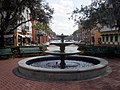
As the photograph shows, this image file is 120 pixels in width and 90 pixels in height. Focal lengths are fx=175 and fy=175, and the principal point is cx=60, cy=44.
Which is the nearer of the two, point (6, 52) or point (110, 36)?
point (6, 52)

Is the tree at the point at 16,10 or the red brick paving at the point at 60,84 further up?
the tree at the point at 16,10

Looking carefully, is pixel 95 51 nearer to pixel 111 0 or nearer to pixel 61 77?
pixel 111 0

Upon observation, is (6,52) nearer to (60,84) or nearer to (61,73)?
(61,73)

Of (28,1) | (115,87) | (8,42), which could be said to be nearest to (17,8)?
(28,1)

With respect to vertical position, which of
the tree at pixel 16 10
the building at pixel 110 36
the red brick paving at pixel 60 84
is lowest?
the red brick paving at pixel 60 84

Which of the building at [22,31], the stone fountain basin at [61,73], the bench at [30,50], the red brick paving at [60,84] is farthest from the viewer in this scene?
the building at [22,31]

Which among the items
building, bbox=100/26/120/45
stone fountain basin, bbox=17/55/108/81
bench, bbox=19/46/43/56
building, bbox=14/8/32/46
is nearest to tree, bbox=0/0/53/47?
building, bbox=14/8/32/46

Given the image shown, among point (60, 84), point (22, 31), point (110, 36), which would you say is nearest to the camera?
point (60, 84)

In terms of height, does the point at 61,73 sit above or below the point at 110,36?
below

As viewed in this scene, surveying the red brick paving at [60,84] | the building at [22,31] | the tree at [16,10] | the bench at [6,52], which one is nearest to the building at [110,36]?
the building at [22,31]

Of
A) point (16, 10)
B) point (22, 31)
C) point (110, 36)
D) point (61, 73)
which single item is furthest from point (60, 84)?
point (110, 36)

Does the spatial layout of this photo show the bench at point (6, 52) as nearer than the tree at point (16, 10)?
Yes

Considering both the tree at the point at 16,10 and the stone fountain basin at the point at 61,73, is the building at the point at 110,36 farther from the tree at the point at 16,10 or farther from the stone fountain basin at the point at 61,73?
the stone fountain basin at the point at 61,73

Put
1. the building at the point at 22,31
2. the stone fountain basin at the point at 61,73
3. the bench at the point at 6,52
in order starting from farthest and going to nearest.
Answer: the building at the point at 22,31
the bench at the point at 6,52
the stone fountain basin at the point at 61,73
